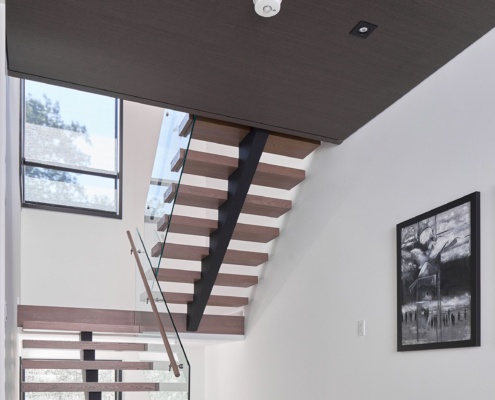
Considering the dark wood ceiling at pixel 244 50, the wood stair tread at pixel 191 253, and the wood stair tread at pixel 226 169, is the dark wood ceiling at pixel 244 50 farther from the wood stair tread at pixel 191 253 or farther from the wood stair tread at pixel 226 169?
the wood stair tread at pixel 191 253

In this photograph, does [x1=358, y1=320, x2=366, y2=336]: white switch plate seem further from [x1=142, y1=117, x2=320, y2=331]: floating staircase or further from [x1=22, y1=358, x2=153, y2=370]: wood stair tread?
[x1=22, y1=358, x2=153, y2=370]: wood stair tread

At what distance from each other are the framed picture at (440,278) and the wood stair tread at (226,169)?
62.3 inches

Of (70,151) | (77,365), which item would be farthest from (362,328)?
(70,151)

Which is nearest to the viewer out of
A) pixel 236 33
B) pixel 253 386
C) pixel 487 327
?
pixel 487 327

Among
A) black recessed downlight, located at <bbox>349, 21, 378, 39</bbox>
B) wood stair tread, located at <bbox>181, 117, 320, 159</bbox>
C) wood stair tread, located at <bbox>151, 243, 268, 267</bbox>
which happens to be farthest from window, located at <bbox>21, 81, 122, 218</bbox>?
black recessed downlight, located at <bbox>349, 21, 378, 39</bbox>

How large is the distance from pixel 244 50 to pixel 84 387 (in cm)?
329

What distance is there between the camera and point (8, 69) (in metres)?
4.09

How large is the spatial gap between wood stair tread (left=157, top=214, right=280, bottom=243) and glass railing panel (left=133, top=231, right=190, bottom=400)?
1.57 ft

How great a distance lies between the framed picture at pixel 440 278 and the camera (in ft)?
11.1

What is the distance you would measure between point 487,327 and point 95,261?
594 cm

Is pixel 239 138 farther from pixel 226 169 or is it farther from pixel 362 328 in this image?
pixel 362 328

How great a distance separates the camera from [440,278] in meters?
3.67

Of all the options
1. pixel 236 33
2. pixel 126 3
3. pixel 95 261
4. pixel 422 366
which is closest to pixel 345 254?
pixel 422 366

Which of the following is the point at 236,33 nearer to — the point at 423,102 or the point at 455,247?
the point at 423,102
